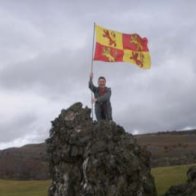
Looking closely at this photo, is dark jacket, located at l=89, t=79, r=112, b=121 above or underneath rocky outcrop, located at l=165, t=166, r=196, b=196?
above

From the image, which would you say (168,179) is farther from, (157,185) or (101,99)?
(101,99)

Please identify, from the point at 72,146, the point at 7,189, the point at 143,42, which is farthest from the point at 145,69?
the point at 7,189

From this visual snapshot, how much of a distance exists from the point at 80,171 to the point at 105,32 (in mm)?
8882

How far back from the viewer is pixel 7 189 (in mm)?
49031

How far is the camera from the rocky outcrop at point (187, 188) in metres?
31.8

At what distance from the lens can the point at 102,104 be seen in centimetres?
3316

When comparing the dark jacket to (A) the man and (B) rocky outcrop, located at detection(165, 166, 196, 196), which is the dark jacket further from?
(B) rocky outcrop, located at detection(165, 166, 196, 196)

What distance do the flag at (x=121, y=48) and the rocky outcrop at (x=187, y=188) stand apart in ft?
24.1

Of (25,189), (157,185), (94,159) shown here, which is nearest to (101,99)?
(94,159)

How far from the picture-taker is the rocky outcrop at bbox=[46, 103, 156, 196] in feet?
103

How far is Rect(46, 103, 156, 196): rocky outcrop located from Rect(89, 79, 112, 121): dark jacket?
752 mm

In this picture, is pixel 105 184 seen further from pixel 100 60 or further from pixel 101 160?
pixel 100 60

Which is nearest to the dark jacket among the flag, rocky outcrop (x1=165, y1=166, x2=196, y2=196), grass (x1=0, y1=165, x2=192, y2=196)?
the flag

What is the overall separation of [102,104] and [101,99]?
0.64 metres
